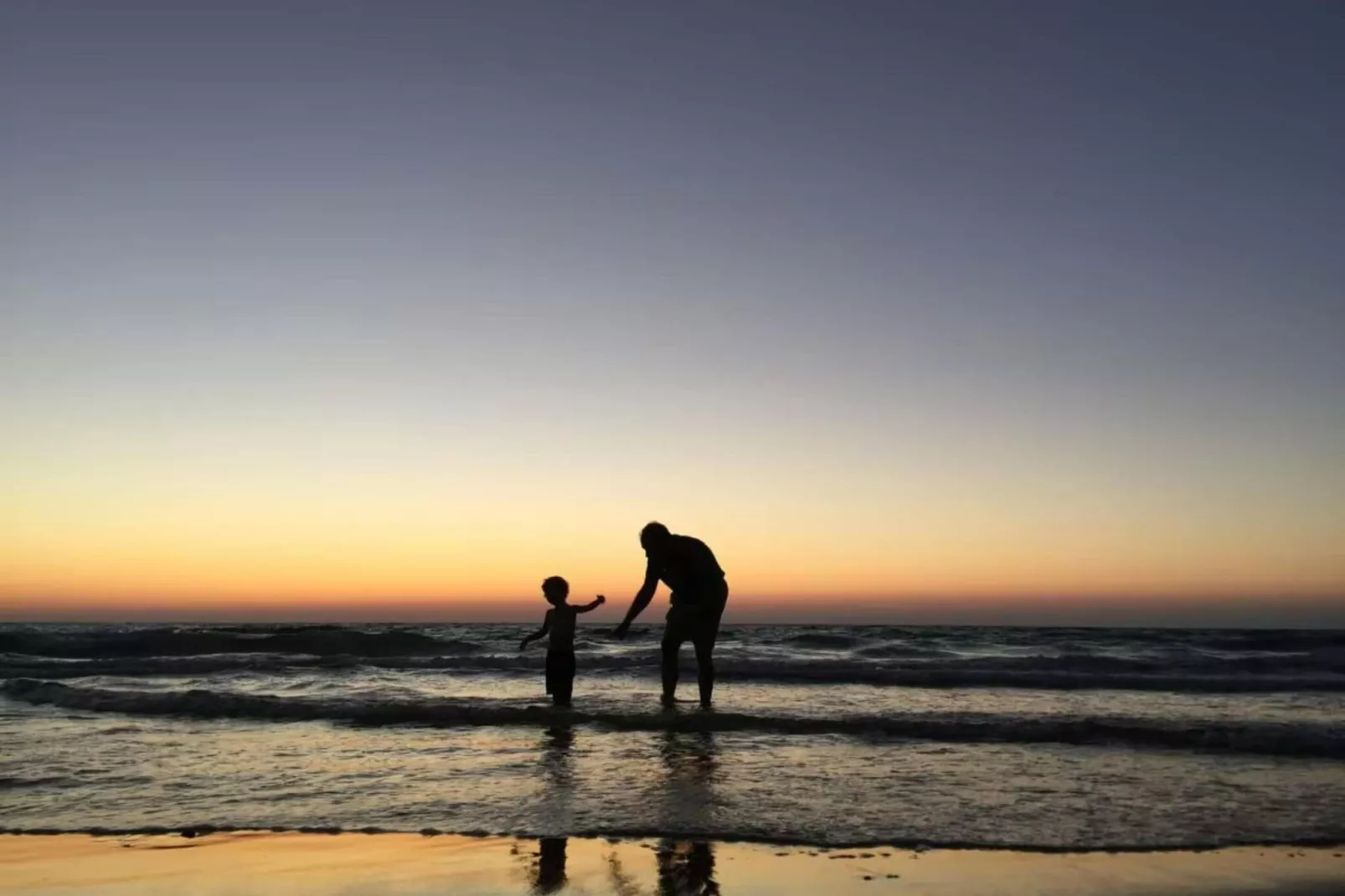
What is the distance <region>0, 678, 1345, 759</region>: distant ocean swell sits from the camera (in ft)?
27.6

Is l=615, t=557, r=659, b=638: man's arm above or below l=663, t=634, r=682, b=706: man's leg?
above

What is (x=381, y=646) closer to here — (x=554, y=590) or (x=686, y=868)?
(x=554, y=590)

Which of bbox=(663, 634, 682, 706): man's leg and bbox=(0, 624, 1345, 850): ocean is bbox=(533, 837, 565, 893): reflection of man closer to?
bbox=(0, 624, 1345, 850): ocean

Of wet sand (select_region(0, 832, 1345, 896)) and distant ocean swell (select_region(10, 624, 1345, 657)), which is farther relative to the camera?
distant ocean swell (select_region(10, 624, 1345, 657))

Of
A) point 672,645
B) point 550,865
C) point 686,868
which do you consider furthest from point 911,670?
point 550,865

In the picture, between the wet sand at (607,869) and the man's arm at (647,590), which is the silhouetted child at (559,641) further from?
the wet sand at (607,869)

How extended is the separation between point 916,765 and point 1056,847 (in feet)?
7.89

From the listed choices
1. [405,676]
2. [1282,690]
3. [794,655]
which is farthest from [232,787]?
[794,655]

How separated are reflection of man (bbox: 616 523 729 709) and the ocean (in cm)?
74

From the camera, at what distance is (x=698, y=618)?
949 cm

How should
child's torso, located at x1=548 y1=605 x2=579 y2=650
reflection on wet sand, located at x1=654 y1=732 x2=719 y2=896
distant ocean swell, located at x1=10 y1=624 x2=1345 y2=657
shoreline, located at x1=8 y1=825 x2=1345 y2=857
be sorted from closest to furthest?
reflection on wet sand, located at x1=654 y1=732 x2=719 y2=896, shoreline, located at x1=8 y1=825 x2=1345 y2=857, child's torso, located at x1=548 y1=605 x2=579 y2=650, distant ocean swell, located at x1=10 y1=624 x2=1345 y2=657

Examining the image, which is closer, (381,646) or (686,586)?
(686,586)

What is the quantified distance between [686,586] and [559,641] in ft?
5.57

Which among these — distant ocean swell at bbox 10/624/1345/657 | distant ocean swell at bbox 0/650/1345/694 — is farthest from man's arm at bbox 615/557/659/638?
distant ocean swell at bbox 10/624/1345/657
